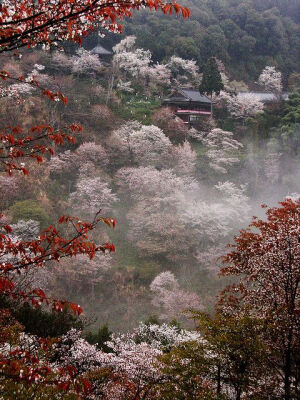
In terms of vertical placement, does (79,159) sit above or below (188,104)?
below

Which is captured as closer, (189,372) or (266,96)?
(189,372)

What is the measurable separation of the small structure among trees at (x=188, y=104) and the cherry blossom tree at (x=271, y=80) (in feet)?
46.1

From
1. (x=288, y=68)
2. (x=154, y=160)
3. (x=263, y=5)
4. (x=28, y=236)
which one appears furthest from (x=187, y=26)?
(x=28, y=236)

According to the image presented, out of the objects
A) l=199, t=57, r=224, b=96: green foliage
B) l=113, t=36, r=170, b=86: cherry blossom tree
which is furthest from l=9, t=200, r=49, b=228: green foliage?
l=199, t=57, r=224, b=96: green foliage

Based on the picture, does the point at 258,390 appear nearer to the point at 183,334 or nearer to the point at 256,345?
the point at 256,345

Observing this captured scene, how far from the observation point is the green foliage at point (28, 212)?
19.0 metres

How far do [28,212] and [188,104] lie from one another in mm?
20133

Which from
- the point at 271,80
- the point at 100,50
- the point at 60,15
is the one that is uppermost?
the point at 60,15

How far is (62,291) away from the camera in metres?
17.9

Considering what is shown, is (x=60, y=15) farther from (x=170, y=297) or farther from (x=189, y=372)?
(x=170, y=297)

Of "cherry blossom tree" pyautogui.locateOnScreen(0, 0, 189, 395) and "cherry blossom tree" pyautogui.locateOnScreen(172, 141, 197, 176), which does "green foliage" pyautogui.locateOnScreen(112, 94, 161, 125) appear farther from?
"cherry blossom tree" pyautogui.locateOnScreen(0, 0, 189, 395)

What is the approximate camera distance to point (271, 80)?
138 ft

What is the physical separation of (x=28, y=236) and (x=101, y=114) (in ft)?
51.1

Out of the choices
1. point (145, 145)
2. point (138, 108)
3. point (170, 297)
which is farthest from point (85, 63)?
point (170, 297)
